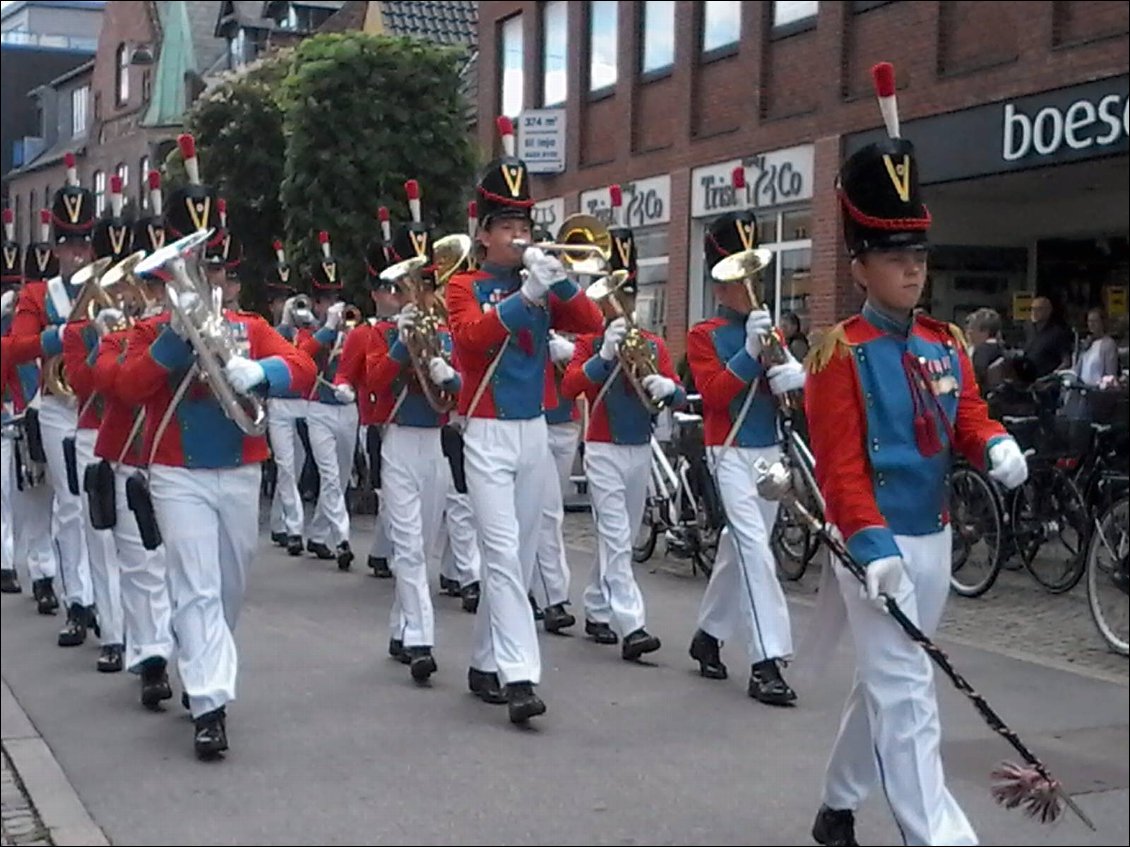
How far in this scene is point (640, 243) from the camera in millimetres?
2133

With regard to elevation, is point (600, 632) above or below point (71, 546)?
above

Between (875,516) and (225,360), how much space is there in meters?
0.75

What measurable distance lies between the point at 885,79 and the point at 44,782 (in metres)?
7.36

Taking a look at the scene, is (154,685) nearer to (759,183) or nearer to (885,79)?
(759,183)

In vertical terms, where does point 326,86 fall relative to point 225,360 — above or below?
above

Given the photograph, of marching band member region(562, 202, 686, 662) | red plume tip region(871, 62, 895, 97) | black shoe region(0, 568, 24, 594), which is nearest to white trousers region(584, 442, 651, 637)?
marching band member region(562, 202, 686, 662)

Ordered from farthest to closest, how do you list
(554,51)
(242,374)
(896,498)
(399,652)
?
(399,652), (554,51), (242,374), (896,498)

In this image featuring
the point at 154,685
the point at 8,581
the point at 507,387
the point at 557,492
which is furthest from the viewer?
the point at 8,581

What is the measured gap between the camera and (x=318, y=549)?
296 cm

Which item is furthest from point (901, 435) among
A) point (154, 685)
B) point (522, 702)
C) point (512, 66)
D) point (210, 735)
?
point (154, 685)

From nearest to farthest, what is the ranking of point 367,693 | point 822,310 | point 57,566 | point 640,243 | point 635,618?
1. point 822,310
2. point 640,243
3. point 635,618
4. point 367,693
5. point 57,566

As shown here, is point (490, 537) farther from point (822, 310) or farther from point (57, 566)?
point (57, 566)

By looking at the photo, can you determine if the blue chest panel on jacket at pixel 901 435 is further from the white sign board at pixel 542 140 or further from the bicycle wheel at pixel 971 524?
the white sign board at pixel 542 140

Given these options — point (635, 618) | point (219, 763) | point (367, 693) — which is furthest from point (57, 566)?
point (635, 618)
